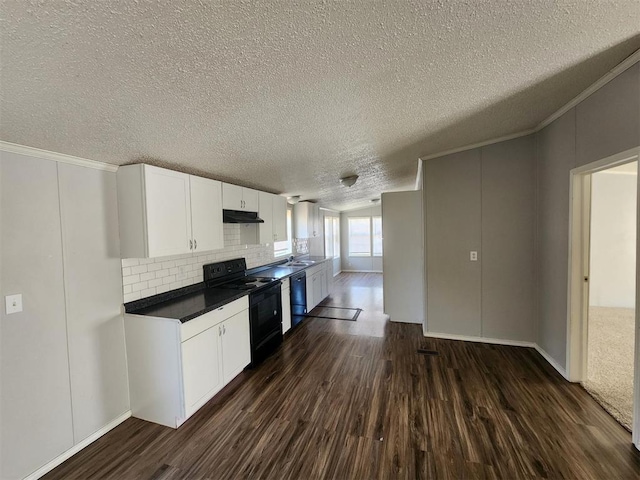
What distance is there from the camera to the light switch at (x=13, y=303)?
1661mm

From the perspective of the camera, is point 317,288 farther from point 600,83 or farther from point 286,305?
point 600,83

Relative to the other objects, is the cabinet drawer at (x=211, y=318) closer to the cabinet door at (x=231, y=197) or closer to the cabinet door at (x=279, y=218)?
the cabinet door at (x=231, y=197)

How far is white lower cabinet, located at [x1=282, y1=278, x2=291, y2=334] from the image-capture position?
3922mm

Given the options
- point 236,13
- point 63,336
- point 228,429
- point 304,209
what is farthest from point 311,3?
point 304,209

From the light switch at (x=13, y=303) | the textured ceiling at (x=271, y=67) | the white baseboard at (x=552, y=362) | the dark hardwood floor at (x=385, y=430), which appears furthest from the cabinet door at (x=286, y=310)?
the white baseboard at (x=552, y=362)

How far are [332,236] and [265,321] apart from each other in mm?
5919

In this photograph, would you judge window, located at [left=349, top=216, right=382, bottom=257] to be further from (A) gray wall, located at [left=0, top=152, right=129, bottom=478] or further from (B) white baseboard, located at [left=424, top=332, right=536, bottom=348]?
(A) gray wall, located at [left=0, top=152, right=129, bottom=478]

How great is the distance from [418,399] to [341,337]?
1.58 metres

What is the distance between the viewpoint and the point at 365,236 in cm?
969

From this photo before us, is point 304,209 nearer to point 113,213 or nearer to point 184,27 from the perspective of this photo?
point 113,213

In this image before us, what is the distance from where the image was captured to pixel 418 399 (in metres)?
2.49

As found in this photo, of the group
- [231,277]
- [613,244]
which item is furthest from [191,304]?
[613,244]

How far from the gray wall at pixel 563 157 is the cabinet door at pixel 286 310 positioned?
315cm

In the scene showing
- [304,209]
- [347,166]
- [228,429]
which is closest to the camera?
[228,429]
